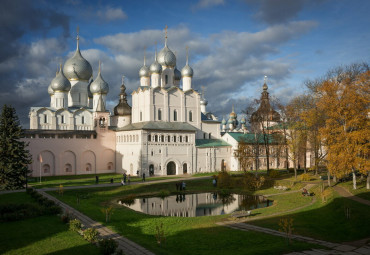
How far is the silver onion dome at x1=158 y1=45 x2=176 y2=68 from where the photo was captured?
4512 cm

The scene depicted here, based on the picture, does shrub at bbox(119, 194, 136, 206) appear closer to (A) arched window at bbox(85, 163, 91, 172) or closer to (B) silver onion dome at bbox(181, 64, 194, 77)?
(A) arched window at bbox(85, 163, 91, 172)

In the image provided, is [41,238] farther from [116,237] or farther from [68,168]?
[68,168]

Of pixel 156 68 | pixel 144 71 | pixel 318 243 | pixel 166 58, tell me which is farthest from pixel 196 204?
pixel 144 71

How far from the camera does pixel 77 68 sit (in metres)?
51.5

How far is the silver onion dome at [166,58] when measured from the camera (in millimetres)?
45116

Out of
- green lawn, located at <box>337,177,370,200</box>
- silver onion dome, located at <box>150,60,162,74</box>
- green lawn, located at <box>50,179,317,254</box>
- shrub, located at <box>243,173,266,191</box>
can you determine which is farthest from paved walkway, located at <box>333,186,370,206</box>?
silver onion dome, located at <box>150,60,162,74</box>

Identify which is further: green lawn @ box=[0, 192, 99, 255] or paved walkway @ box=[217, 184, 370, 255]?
paved walkway @ box=[217, 184, 370, 255]

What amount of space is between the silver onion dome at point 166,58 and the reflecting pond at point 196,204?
2268 centimetres

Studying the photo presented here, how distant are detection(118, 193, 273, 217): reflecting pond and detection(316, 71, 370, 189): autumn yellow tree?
5.90 m

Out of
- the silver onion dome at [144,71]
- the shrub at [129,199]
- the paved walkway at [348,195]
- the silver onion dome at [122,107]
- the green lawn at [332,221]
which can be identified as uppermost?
the silver onion dome at [144,71]

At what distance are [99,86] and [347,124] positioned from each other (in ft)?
125

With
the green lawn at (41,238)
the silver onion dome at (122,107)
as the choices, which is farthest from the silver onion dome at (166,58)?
the green lawn at (41,238)

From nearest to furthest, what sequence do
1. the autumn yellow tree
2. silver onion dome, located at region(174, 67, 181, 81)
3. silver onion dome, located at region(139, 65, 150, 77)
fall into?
the autumn yellow tree
silver onion dome, located at region(139, 65, 150, 77)
silver onion dome, located at region(174, 67, 181, 81)

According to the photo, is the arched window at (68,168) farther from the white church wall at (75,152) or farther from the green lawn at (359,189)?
the green lawn at (359,189)
